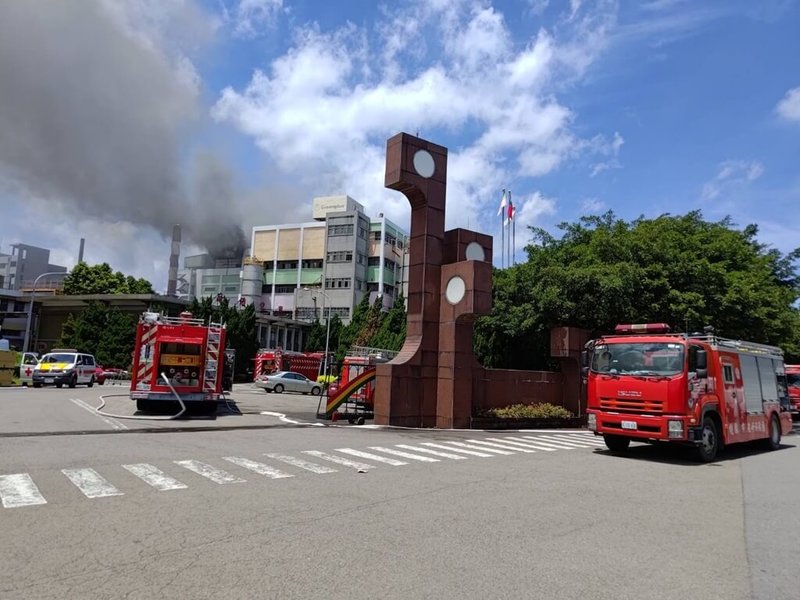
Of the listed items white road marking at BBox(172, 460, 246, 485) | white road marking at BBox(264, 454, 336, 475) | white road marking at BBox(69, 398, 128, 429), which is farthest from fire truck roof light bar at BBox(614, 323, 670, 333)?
white road marking at BBox(69, 398, 128, 429)

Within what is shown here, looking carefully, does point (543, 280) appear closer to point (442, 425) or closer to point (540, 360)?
point (540, 360)

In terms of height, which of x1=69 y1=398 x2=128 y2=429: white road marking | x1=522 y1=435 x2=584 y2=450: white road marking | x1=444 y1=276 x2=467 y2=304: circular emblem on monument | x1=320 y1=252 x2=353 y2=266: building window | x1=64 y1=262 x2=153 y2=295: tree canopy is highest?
x1=320 y1=252 x2=353 y2=266: building window

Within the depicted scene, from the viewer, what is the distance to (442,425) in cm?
1970

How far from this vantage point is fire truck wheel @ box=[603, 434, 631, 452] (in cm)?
1449

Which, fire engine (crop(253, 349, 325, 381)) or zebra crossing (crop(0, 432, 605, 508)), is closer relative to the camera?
zebra crossing (crop(0, 432, 605, 508))

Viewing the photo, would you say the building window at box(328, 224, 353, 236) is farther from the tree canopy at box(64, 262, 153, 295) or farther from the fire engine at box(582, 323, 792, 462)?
the fire engine at box(582, 323, 792, 462)

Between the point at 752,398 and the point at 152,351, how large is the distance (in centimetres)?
1749

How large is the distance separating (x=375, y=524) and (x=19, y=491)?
471 centimetres

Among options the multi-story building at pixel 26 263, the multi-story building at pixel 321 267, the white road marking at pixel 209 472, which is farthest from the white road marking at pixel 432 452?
the multi-story building at pixel 26 263

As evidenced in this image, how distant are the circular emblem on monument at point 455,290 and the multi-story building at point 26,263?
110851 millimetres

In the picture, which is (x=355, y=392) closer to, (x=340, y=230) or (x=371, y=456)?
(x=371, y=456)

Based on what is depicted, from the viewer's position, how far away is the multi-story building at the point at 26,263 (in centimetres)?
10900

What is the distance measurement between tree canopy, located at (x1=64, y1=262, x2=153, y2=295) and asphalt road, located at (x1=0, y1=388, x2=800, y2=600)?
67.6 m

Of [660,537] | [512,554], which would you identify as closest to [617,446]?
[660,537]
